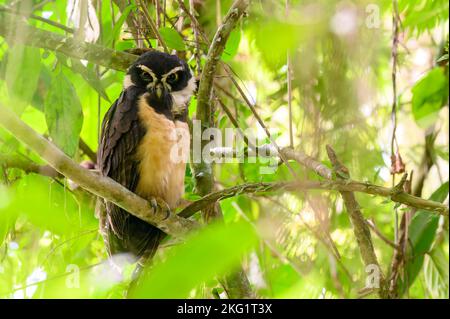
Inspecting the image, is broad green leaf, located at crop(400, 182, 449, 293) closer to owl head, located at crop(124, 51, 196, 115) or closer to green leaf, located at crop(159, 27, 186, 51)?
owl head, located at crop(124, 51, 196, 115)

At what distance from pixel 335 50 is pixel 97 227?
2096 millimetres

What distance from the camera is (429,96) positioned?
10.2ft

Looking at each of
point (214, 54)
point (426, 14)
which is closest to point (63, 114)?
point (214, 54)

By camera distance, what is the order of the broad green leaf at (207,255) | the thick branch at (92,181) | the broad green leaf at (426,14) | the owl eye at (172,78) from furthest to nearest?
the broad green leaf at (426,14) → the owl eye at (172,78) → the thick branch at (92,181) → the broad green leaf at (207,255)

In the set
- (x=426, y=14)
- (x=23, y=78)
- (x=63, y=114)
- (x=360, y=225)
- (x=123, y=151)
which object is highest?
(x=426, y=14)

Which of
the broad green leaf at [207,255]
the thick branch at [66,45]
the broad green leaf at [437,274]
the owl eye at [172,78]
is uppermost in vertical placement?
the thick branch at [66,45]

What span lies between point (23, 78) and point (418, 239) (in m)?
1.92

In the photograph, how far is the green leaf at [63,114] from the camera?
7.72 ft

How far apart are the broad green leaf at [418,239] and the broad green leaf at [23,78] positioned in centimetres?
184

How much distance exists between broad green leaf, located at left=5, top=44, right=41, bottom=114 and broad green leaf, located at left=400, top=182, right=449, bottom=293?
1.84 meters

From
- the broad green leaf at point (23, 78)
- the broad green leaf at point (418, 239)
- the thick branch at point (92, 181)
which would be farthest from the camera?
the broad green leaf at point (418, 239)

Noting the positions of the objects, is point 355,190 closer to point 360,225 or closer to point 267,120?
point 360,225

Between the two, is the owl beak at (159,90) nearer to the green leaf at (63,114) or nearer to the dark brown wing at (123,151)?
the dark brown wing at (123,151)

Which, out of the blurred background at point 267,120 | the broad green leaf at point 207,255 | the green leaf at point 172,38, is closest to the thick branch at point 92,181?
the blurred background at point 267,120
